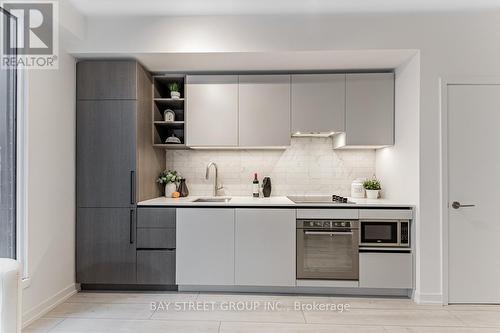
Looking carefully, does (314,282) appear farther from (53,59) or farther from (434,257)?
(53,59)

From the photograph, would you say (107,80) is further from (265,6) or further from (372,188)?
(372,188)

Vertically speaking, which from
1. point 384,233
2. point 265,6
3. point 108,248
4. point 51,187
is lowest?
point 108,248

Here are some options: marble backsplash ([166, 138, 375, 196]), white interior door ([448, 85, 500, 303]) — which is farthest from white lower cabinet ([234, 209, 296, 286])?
white interior door ([448, 85, 500, 303])

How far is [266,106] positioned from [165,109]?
3.94ft

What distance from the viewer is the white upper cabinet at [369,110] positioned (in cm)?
328

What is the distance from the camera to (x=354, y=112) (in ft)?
10.8

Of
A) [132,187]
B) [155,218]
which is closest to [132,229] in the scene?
[155,218]

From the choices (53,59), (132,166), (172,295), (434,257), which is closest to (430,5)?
(434,257)

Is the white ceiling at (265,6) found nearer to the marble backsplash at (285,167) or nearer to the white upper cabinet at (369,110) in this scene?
the white upper cabinet at (369,110)

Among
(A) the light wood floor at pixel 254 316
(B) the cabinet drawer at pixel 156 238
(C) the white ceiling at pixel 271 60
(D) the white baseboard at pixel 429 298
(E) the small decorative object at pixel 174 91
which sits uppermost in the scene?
(C) the white ceiling at pixel 271 60

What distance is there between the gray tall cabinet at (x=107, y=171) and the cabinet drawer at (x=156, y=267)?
0.06 m

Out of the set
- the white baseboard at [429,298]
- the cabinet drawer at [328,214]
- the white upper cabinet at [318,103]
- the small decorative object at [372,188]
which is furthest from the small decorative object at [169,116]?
the white baseboard at [429,298]

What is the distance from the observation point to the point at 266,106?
11.0 feet

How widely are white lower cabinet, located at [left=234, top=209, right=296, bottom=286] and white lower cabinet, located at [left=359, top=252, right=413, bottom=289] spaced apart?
65cm
